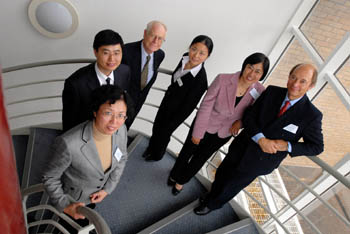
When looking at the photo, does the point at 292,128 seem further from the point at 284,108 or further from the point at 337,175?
the point at 337,175

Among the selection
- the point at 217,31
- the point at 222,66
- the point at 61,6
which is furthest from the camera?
the point at 222,66

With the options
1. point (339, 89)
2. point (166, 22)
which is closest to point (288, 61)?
point (339, 89)

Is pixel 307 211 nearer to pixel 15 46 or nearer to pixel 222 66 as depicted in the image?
pixel 222 66

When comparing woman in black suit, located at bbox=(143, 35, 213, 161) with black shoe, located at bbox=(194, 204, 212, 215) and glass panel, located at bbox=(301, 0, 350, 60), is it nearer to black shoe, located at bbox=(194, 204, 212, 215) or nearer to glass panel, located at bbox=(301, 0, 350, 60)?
black shoe, located at bbox=(194, 204, 212, 215)

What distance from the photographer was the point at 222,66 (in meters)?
3.15

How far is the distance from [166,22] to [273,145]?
5.53ft

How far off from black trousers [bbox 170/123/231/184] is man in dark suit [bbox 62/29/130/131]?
90 centimetres

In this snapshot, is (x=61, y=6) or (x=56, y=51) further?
(x=56, y=51)

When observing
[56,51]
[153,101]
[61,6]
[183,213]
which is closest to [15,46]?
[56,51]

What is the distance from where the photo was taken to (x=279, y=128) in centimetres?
159

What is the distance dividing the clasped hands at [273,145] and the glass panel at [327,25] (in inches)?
59.6

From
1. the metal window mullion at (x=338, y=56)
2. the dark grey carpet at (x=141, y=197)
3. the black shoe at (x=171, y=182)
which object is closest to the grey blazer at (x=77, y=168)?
the dark grey carpet at (x=141, y=197)

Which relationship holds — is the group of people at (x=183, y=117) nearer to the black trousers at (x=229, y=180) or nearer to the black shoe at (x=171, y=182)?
the black trousers at (x=229, y=180)

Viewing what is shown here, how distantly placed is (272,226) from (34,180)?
338 centimetres
